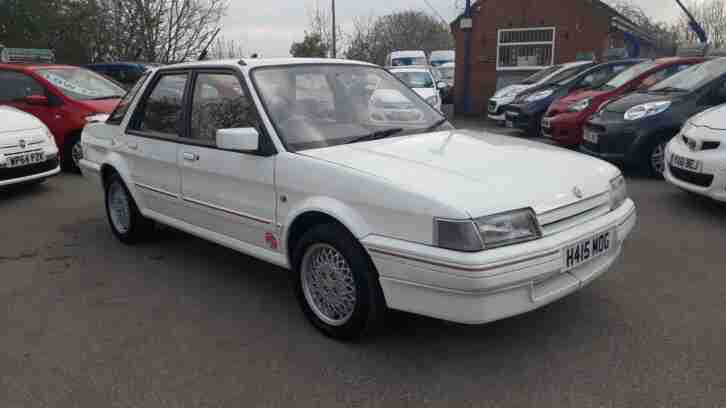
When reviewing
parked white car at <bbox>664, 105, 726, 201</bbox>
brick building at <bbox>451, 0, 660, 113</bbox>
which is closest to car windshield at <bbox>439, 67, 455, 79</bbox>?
brick building at <bbox>451, 0, 660, 113</bbox>

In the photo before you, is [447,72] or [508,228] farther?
[447,72]

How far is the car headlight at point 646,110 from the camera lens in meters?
7.43

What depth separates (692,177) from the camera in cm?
573

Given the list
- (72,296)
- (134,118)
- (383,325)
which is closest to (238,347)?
(383,325)

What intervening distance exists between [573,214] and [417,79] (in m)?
12.6

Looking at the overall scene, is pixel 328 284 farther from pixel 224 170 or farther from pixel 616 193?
pixel 616 193

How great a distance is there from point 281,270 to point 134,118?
1.79 metres

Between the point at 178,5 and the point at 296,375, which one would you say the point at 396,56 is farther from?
the point at 296,375

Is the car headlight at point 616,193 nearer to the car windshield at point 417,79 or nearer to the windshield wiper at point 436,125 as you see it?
the windshield wiper at point 436,125

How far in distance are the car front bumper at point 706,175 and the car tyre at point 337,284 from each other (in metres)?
3.95

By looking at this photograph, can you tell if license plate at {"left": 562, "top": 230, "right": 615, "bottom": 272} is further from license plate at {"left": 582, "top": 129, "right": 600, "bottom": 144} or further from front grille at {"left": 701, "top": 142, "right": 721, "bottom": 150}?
license plate at {"left": 582, "top": 129, "right": 600, "bottom": 144}

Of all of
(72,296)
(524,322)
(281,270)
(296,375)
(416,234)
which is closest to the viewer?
(416,234)

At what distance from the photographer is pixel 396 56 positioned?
2452cm

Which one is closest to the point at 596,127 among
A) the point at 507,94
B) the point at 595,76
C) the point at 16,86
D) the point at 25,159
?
the point at 595,76
